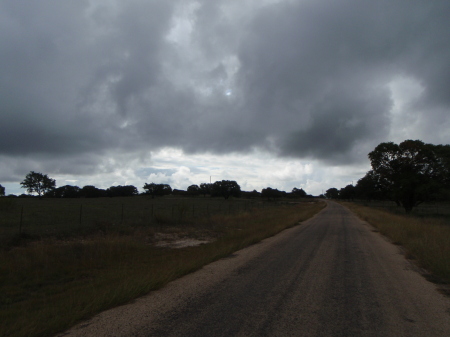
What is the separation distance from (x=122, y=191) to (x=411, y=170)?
12202 centimetres

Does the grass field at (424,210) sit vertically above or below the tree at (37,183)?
below

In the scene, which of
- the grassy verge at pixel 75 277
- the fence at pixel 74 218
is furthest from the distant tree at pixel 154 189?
the grassy verge at pixel 75 277

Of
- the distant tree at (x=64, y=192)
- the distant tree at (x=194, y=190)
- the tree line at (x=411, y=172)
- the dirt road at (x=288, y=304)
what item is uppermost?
the distant tree at (x=194, y=190)

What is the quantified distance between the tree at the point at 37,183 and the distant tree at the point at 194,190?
63.5m

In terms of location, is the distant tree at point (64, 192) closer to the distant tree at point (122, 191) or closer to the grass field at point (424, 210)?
the distant tree at point (122, 191)

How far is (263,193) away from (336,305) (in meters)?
124

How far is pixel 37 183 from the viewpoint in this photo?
105812 mm

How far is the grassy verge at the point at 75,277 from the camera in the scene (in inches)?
222

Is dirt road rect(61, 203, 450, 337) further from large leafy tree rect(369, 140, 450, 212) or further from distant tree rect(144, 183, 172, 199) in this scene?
distant tree rect(144, 183, 172, 199)

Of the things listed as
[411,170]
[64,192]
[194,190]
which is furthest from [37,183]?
[411,170]

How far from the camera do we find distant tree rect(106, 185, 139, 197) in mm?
138375

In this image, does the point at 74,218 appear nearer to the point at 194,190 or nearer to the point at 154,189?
Result: the point at 154,189

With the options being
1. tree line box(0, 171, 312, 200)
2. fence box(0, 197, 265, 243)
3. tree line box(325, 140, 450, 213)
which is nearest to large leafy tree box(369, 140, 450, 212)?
tree line box(325, 140, 450, 213)

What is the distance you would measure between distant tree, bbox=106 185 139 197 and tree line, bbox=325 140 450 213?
369 feet
